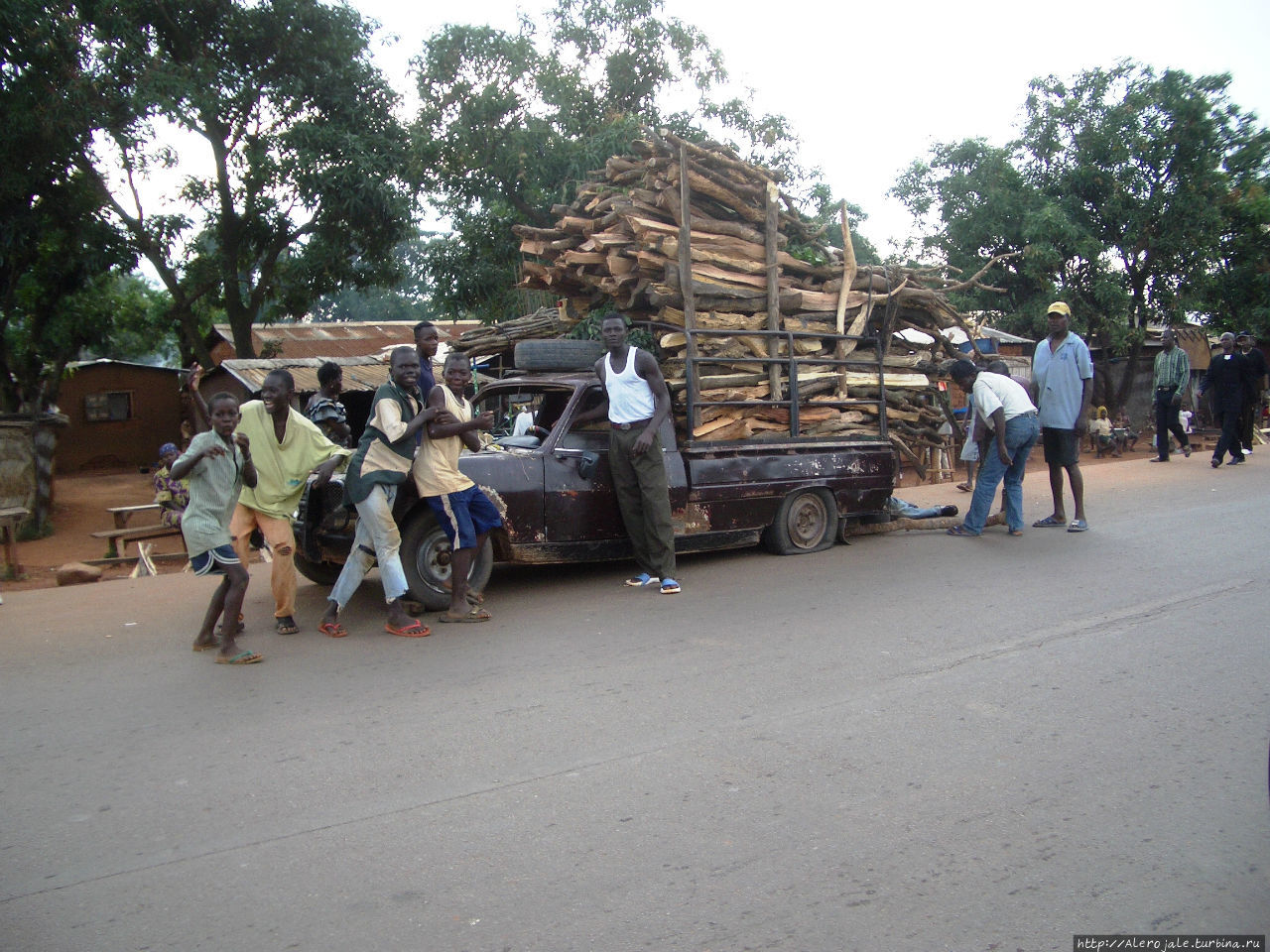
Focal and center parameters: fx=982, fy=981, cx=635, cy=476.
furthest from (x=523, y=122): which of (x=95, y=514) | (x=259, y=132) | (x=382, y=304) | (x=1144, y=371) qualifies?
(x=382, y=304)

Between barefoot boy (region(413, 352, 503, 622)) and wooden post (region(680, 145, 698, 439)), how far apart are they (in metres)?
2.11

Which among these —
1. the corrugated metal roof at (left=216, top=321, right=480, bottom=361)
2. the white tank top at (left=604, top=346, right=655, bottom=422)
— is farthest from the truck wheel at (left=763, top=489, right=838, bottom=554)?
the corrugated metal roof at (left=216, top=321, right=480, bottom=361)

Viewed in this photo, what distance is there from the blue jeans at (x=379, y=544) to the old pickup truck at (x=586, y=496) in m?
0.40

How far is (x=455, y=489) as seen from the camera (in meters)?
5.95

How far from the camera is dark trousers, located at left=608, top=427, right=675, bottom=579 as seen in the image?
683 cm

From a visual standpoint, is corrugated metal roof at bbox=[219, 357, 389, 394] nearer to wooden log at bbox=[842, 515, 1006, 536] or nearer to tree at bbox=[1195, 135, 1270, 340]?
wooden log at bbox=[842, 515, 1006, 536]

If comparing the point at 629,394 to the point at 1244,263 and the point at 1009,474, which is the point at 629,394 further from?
the point at 1244,263

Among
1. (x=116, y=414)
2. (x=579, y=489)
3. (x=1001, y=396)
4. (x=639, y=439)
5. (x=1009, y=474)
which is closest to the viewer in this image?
(x=639, y=439)

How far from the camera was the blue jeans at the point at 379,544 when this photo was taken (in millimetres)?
5750

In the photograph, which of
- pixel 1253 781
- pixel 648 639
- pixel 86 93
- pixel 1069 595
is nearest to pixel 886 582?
pixel 1069 595

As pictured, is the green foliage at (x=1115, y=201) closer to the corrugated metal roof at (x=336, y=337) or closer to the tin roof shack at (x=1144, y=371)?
the tin roof shack at (x=1144, y=371)

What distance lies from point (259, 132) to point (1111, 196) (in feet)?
55.4

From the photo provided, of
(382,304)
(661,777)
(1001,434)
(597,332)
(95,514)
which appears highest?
(382,304)

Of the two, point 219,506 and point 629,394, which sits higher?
point 629,394
